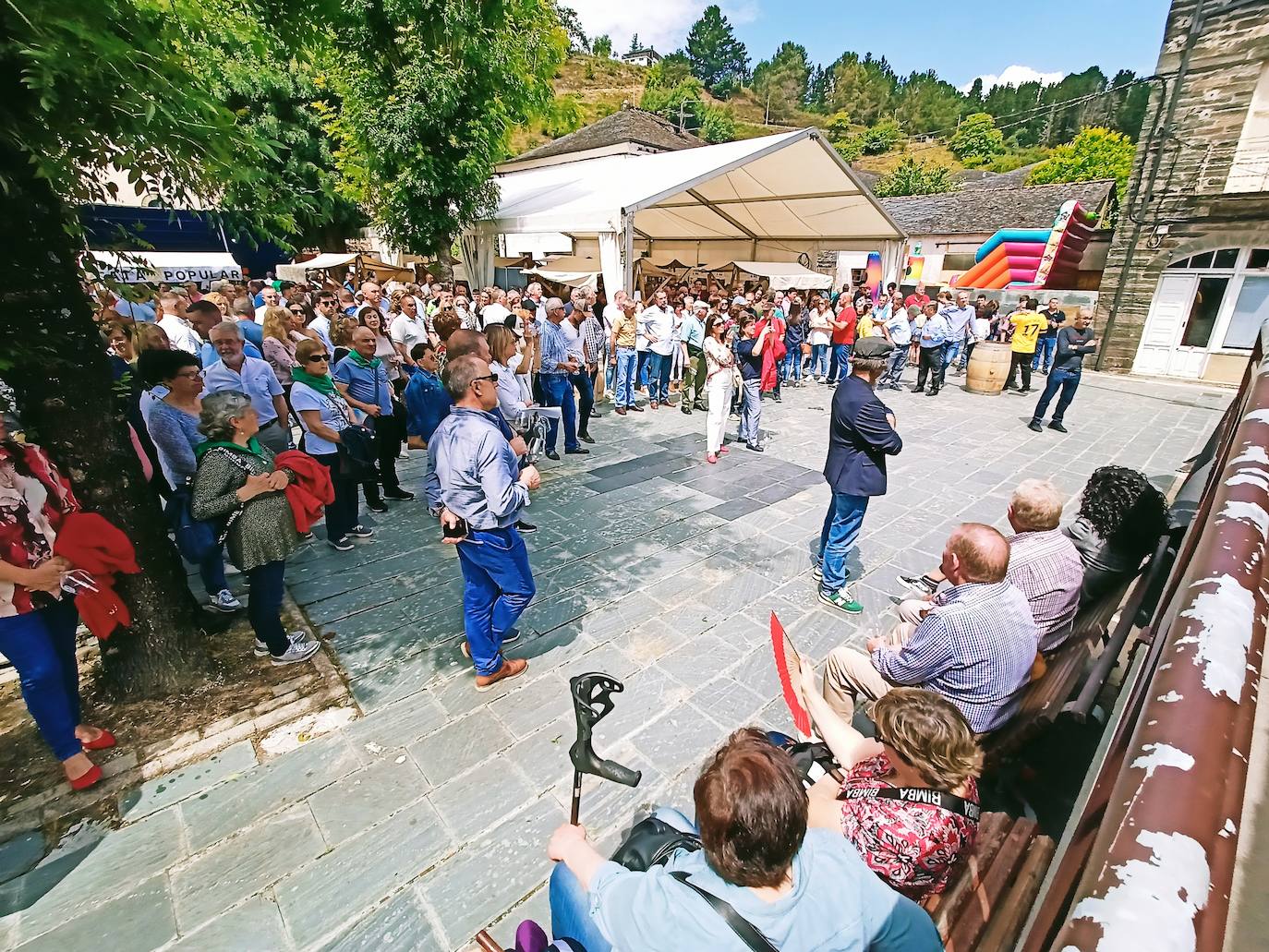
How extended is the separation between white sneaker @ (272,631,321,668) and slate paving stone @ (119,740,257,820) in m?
Answer: 0.60

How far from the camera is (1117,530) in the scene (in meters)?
3.08

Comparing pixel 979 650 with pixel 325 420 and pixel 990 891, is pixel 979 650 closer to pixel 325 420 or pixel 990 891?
pixel 990 891

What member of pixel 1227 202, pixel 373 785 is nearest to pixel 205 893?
pixel 373 785

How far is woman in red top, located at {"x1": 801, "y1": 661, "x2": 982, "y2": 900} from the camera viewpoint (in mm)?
1734

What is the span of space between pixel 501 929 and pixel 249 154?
11.3ft

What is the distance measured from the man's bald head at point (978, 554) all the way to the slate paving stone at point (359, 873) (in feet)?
7.89

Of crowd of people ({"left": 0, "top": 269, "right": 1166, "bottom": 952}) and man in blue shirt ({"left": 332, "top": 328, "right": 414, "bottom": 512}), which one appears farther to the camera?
man in blue shirt ({"left": 332, "top": 328, "right": 414, "bottom": 512})

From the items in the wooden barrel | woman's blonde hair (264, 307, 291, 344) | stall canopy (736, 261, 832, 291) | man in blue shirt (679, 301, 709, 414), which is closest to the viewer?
woman's blonde hair (264, 307, 291, 344)

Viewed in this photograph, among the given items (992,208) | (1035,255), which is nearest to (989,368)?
(1035,255)

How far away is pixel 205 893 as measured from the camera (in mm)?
2262

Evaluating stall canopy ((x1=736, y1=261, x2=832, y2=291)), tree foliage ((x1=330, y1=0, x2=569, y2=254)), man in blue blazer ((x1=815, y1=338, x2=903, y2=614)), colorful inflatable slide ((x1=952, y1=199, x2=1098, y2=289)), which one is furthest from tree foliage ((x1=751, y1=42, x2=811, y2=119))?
man in blue blazer ((x1=815, y1=338, x2=903, y2=614))

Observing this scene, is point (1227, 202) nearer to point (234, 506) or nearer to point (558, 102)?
point (558, 102)

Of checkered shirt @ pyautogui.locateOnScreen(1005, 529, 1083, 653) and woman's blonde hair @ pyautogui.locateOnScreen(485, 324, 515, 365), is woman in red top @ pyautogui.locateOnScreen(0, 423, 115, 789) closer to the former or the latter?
woman's blonde hair @ pyautogui.locateOnScreen(485, 324, 515, 365)

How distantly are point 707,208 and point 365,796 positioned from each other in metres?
17.6
